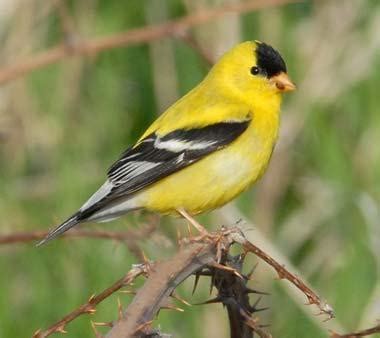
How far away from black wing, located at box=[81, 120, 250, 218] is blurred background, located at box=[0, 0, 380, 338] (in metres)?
0.96

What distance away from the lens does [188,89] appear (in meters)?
5.42

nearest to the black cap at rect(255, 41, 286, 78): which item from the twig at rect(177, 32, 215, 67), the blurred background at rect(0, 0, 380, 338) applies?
the twig at rect(177, 32, 215, 67)

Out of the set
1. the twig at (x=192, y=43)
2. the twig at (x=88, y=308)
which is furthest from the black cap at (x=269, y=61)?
the twig at (x=88, y=308)

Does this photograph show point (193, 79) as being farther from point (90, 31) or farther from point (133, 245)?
point (133, 245)

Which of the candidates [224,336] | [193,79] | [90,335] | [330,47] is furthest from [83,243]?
[330,47]

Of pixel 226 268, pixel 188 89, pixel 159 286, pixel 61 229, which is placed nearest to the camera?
pixel 159 286

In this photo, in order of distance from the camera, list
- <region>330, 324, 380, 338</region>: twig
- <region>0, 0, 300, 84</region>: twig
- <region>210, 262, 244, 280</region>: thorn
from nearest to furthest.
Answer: <region>330, 324, 380, 338</region>: twig, <region>210, 262, 244, 280</region>: thorn, <region>0, 0, 300, 84</region>: twig

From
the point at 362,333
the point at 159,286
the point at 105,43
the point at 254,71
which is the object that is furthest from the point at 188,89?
the point at 362,333

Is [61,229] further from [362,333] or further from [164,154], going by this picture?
[362,333]

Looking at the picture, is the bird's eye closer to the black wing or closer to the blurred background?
the black wing

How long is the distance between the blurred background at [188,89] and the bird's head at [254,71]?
2.52 feet

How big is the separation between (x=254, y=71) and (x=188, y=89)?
1.20m

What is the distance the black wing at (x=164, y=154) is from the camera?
364 centimetres

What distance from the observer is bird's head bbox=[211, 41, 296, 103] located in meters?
4.16
